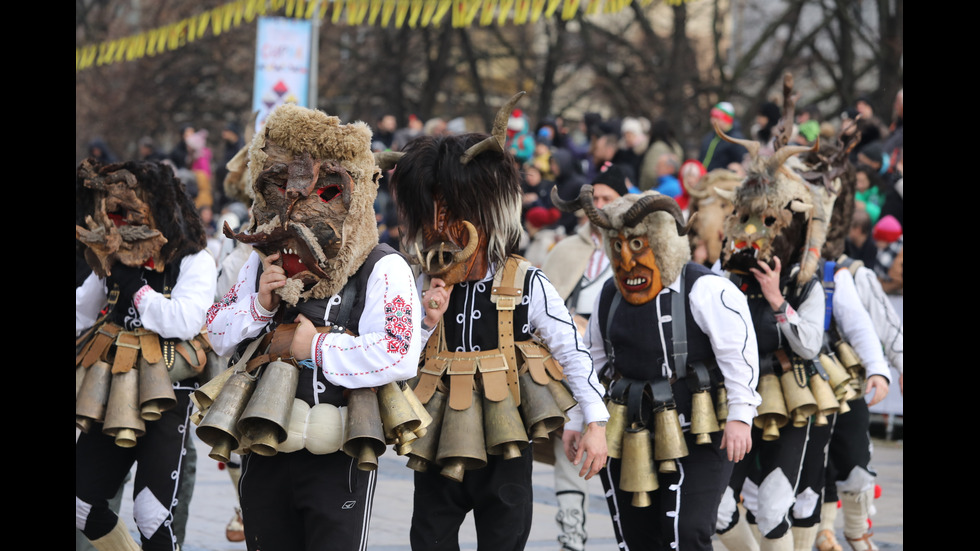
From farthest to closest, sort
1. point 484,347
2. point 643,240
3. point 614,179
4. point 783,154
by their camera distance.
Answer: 1. point 614,179
2. point 783,154
3. point 643,240
4. point 484,347

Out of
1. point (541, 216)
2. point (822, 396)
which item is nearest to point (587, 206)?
point (822, 396)

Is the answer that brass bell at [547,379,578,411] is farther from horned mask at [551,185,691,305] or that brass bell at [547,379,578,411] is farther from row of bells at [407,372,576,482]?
horned mask at [551,185,691,305]

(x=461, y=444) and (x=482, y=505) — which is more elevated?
(x=461, y=444)

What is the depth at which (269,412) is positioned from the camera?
376 centimetres

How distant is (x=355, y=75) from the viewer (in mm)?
26984

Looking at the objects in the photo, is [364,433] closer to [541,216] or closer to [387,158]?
[387,158]

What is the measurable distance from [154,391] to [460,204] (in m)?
1.71

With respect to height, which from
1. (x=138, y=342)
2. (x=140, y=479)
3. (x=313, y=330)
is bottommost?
(x=140, y=479)

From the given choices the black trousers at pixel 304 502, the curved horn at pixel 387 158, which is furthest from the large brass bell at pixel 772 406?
the black trousers at pixel 304 502

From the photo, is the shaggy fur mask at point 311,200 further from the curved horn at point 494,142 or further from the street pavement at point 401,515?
the street pavement at point 401,515
